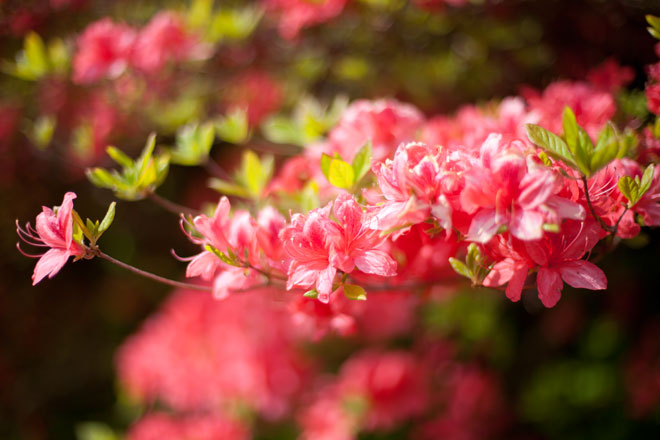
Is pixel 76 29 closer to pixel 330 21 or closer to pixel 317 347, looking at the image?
pixel 330 21

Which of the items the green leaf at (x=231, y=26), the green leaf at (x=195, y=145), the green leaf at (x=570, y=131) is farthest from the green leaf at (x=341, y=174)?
the green leaf at (x=231, y=26)

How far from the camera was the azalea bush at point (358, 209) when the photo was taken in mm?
524

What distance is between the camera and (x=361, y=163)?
60 centimetres

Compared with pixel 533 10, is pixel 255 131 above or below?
below

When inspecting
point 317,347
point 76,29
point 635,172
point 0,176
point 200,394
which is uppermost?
point 635,172

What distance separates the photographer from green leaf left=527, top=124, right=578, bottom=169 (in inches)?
18.7

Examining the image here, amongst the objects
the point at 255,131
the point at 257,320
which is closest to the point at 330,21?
the point at 255,131

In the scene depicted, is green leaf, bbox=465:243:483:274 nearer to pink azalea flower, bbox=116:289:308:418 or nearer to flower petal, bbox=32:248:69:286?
flower petal, bbox=32:248:69:286

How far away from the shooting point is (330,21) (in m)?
1.09

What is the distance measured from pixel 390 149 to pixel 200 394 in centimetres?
106

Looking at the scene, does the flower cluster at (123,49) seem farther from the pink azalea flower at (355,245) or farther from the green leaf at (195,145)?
→ the pink azalea flower at (355,245)

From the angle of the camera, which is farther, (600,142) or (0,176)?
(0,176)

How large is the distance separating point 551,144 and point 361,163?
209 millimetres

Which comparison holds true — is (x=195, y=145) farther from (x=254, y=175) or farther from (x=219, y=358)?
(x=219, y=358)
